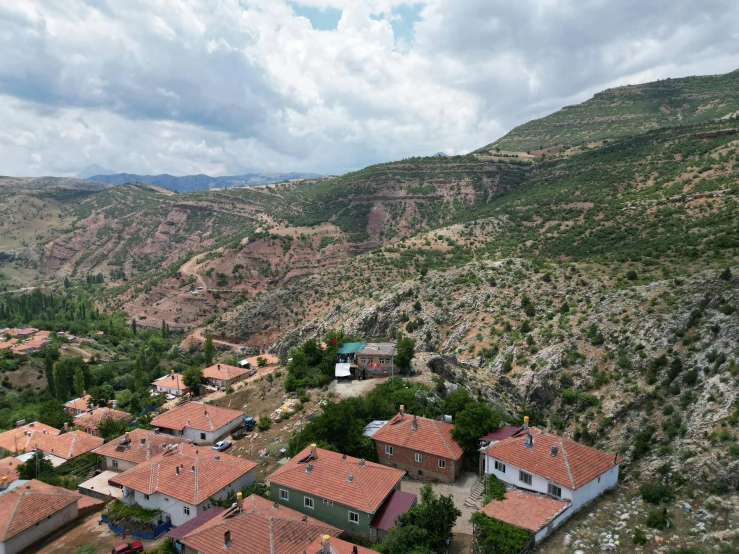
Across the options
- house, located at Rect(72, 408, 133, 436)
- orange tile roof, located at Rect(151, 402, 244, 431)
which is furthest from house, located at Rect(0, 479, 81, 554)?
house, located at Rect(72, 408, 133, 436)

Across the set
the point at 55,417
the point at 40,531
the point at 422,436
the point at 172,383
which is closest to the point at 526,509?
the point at 422,436

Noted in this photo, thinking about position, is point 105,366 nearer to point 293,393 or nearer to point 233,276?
point 233,276

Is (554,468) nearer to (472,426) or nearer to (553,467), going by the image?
(553,467)

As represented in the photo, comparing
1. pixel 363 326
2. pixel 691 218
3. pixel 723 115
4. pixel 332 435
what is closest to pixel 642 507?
pixel 332 435

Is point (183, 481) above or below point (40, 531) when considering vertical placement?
above

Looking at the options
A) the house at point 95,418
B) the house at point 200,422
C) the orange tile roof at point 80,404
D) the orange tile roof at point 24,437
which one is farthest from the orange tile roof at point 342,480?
the orange tile roof at point 80,404

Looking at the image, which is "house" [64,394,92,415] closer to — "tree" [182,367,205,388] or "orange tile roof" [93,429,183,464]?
"tree" [182,367,205,388]
